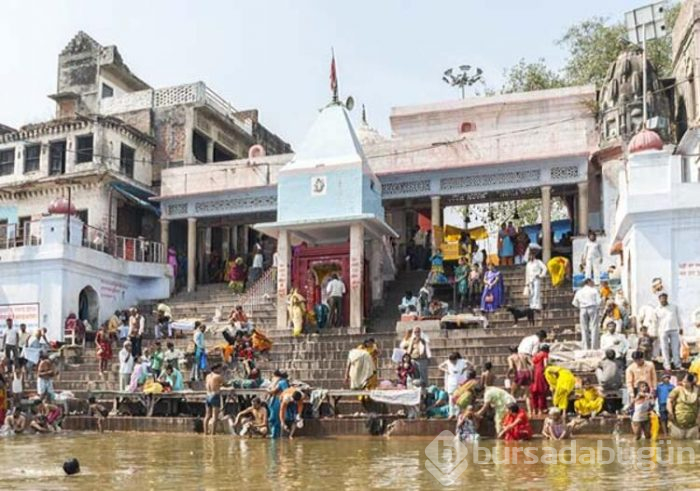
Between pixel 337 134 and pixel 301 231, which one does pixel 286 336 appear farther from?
pixel 337 134

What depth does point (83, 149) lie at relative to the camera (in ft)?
93.2

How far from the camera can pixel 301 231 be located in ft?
71.0

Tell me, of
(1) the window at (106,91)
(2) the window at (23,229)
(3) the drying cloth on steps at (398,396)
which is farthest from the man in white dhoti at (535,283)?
(1) the window at (106,91)

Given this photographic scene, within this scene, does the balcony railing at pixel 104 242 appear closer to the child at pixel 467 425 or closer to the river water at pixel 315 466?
the river water at pixel 315 466

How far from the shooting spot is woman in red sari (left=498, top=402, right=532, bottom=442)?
477 inches

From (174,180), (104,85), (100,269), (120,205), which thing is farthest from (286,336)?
(104,85)

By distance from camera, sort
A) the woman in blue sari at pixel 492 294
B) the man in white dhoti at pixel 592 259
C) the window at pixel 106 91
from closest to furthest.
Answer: the man in white dhoti at pixel 592 259 → the woman in blue sari at pixel 492 294 → the window at pixel 106 91

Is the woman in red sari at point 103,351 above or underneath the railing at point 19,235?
underneath

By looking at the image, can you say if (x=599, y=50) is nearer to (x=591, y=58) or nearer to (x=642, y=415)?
(x=591, y=58)

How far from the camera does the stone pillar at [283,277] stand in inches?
810

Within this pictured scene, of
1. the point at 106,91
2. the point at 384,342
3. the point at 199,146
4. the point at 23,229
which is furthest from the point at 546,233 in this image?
the point at 106,91

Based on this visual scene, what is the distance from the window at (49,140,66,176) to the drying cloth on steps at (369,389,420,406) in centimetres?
1833

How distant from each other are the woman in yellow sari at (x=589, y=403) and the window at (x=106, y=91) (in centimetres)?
2571

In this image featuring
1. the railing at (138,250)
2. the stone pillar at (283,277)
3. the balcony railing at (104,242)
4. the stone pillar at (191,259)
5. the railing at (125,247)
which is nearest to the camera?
the stone pillar at (283,277)
